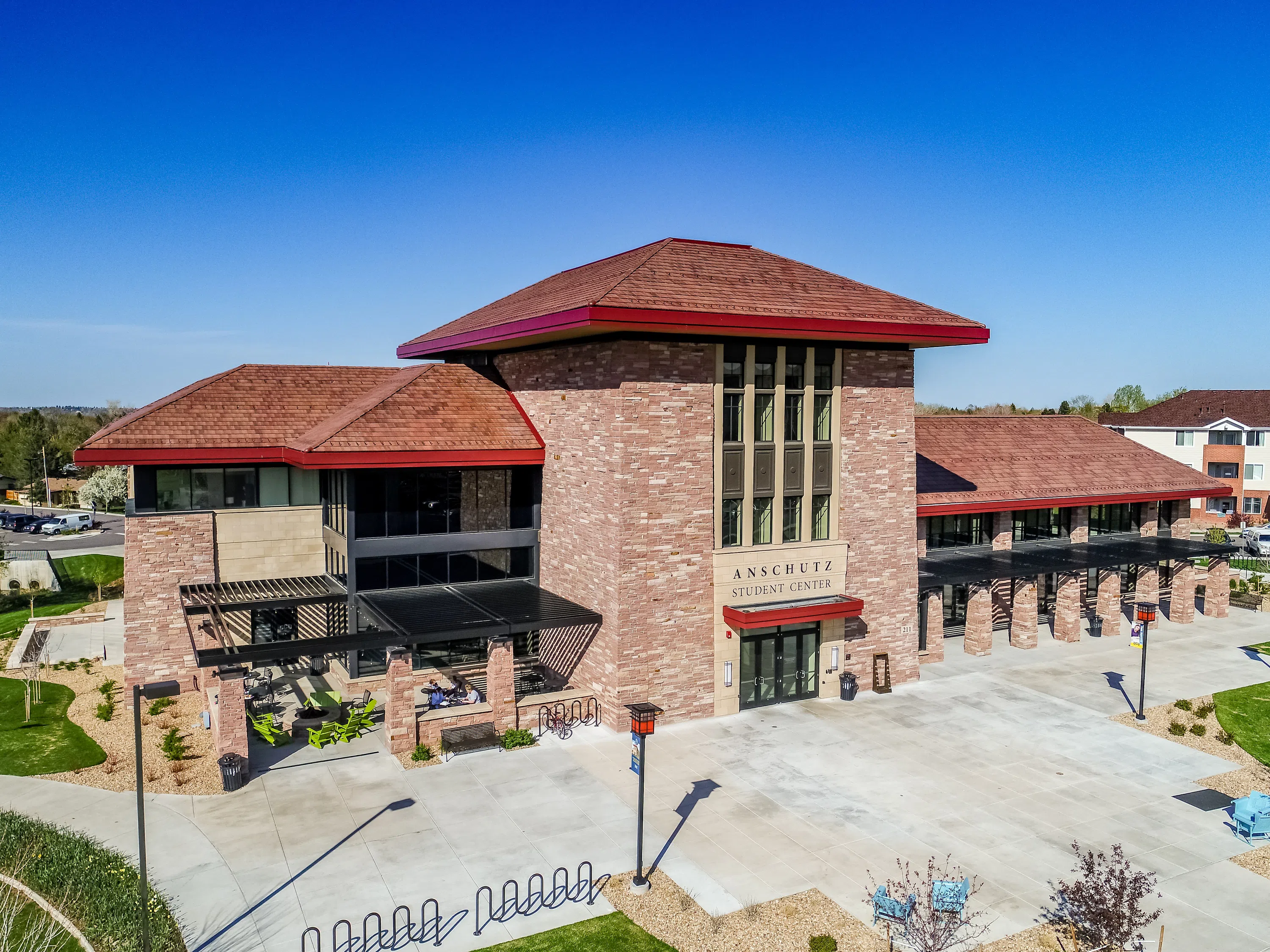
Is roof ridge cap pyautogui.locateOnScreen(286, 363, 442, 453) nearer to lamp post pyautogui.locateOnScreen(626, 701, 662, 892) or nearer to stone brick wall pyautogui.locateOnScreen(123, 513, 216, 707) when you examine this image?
stone brick wall pyautogui.locateOnScreen(123, 513, 216, 707)

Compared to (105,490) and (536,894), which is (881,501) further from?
(105,490)

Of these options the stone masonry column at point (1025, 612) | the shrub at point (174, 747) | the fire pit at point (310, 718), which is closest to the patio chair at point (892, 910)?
the fire pit at point (310, 718)

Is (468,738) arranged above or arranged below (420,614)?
below

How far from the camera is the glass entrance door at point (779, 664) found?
23.5 m

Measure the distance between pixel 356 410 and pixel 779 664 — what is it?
13.9 m

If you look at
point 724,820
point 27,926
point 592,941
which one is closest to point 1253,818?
point 724,820

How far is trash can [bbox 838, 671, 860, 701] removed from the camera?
2434 cm

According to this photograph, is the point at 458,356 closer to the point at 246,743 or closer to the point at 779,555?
the point at 779,555

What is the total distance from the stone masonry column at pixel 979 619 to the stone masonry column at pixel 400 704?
1787 cm

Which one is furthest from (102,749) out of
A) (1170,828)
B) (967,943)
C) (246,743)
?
(1170,828)

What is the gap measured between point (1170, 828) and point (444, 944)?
13.5 metres

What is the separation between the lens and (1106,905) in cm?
1265

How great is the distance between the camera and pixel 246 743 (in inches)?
726

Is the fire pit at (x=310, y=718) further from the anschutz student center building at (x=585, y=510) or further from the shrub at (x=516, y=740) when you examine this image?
the shrub at (x=516, y=740)
